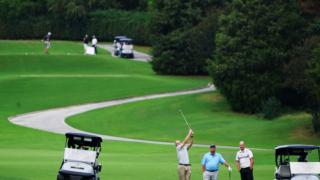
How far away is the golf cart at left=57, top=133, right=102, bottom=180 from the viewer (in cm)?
2984

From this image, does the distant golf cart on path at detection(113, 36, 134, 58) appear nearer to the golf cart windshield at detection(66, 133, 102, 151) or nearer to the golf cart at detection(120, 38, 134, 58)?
the golf cart at detection(120, 38, 134, 58)

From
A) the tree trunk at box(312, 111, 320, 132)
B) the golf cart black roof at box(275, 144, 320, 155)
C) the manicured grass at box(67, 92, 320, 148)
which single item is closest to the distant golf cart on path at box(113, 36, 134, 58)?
the manicured grass at box(67, 92, 320, 148)

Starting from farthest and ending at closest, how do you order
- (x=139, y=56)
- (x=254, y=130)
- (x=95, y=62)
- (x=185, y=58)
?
1. (x=139, y=56)
2. (x=95, y=62)
3. (x=185, y=58)
4. (x=254, y=130)

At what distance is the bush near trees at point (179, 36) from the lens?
92688 mm

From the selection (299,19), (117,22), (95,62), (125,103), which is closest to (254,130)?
(299,19)

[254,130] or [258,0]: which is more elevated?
[258,0]

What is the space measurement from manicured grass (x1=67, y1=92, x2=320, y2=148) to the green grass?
426 mm

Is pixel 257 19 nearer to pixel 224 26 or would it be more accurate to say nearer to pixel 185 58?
pixel 224 26

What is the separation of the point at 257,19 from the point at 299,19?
128 inches

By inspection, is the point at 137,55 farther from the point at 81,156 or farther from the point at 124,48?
the point at 81,156

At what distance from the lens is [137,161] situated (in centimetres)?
4581

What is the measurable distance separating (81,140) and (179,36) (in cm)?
6250

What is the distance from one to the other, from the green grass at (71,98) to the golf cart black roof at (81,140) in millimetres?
3908

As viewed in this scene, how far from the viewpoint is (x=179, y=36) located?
307 feet
